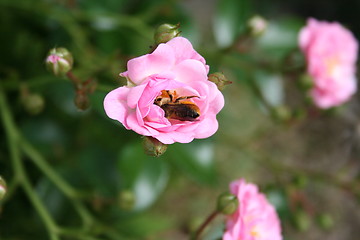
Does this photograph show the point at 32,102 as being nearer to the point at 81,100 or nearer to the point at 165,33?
the point at 81,100

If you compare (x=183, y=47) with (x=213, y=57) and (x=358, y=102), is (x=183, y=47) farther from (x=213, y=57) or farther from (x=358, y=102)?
(x=358, y=102)

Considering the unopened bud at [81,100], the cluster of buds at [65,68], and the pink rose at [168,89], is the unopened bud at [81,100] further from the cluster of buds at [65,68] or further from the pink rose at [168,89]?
the pink rose at [168,89]

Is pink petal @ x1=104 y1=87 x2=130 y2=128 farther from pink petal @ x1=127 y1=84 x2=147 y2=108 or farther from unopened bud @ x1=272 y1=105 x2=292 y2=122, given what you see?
unopened bud @ x1=272 y1=105 x2=292 y2=122

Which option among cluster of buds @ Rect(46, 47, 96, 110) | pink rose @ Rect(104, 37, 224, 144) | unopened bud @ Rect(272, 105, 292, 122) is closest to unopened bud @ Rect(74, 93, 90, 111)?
cluster of buds @ Rect(46, 47, 96, 110)

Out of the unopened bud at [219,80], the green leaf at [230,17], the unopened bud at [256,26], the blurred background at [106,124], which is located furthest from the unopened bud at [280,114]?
the unopened bud at [219,80]

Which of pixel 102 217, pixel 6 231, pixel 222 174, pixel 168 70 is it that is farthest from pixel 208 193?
pixel 168 70

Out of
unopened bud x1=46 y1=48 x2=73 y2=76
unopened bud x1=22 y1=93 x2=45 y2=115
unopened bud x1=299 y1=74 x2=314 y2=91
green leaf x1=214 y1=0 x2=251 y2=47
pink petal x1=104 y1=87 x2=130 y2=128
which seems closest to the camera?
pink petal x1=104 y1=87 x2=130 y2=128
